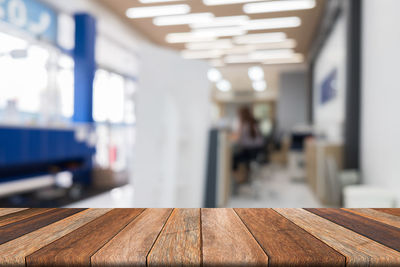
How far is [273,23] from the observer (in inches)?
222

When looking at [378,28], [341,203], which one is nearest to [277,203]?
[341,203]

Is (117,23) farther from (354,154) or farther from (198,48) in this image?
(354,154)

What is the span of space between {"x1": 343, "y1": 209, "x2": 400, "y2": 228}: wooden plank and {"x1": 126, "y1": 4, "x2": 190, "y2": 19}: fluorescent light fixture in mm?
4821

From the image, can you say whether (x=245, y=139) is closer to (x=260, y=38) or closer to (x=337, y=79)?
(x=337, y=79)

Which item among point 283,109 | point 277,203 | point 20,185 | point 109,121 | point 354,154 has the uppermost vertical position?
point 283,109

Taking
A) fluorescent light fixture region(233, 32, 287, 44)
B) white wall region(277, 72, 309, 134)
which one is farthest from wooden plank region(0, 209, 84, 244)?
white wall region(277, 72, 309, 134)

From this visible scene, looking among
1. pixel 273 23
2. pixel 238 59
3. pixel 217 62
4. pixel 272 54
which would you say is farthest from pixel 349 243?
pixel 217 62

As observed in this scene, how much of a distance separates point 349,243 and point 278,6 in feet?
17.1

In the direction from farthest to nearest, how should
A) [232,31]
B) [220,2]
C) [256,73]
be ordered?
1. [256,73]
2. [232,31]
3. [220,2]

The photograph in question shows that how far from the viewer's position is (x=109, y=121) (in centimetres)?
594

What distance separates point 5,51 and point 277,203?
4313 mm

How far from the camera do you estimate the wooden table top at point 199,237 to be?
1.47 ft

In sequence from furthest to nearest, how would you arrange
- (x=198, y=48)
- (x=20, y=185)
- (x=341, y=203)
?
(x=198, y=48)
(x=20, y=185)
(x=341, y=203)

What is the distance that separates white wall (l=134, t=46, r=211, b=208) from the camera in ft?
5.86
